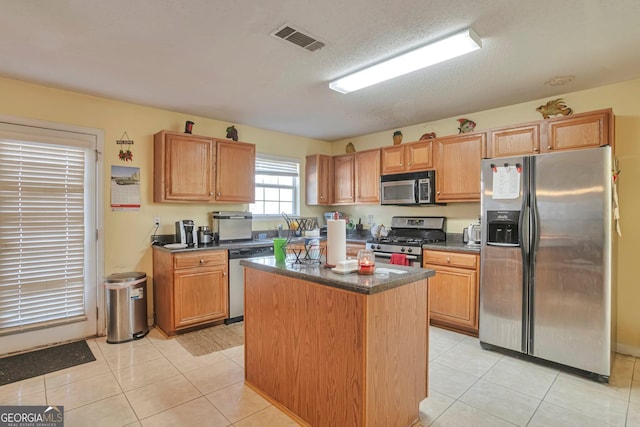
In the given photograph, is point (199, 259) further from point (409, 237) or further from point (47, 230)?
point (409, 237)

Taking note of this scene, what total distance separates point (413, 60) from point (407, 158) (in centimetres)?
188

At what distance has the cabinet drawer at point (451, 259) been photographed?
134 inches

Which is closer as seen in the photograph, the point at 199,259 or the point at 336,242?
the point at 336,242

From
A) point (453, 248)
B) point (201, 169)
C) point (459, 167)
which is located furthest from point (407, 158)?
point (201, 169)

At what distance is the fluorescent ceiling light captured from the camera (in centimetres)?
222

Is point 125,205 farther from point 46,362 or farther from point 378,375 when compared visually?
point 378,375

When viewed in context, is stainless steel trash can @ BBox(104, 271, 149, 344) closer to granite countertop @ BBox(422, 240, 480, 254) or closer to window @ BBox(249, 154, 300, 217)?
window @ BBox(249, 154, 300, 217)

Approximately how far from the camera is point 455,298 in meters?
3.53

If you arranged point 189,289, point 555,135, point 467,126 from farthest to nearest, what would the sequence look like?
point 467,126, point 189,289, point 555,135

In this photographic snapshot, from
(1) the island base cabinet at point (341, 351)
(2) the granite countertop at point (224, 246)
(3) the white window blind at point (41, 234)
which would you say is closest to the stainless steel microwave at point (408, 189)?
(2) the granite countertop at point (224, 246)

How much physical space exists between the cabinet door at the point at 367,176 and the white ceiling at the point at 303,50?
107 centimetres

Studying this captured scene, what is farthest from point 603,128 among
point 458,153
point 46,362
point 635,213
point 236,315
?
point 46,362

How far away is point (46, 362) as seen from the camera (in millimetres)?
2844

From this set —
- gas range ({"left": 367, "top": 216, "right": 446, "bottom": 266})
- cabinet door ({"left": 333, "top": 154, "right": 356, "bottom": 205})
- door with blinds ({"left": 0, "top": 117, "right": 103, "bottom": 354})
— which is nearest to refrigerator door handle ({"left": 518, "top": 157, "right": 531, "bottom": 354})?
gas range ({"left": 367, "top": 216, "right": 446, "bottom": 266})
